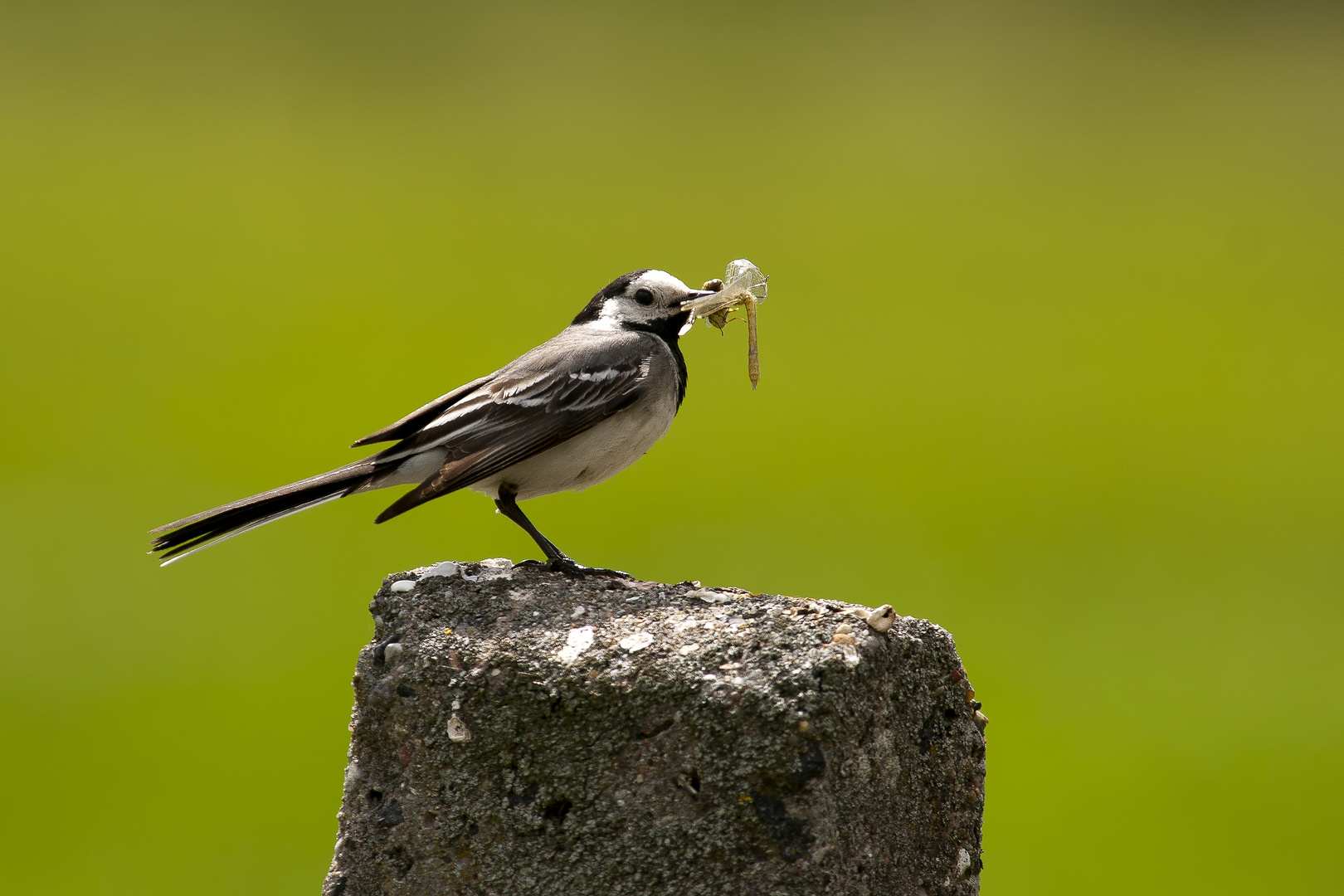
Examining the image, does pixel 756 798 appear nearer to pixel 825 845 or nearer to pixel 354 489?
pixel 825 845

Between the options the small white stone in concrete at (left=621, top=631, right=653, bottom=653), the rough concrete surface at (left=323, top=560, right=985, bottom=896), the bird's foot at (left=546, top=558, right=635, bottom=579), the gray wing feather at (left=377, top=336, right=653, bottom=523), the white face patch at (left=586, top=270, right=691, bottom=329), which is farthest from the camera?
the white face patch at (left=586, top=270, right=691, bottom=329)

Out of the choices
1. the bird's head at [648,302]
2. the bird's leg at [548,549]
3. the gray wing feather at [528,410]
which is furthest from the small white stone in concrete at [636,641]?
the bird's head at [648,302]

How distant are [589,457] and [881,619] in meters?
2.28

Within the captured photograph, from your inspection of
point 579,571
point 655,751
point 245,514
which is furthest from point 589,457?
point 655,751

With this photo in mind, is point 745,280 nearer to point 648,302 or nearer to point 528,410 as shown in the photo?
point 648,302

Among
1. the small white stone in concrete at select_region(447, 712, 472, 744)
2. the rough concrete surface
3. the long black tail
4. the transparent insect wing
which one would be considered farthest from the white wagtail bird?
the small white stone in concrete at select_region(447, 712, 472, 744)

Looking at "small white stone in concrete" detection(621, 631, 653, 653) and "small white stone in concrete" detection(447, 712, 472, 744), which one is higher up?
"small white stone in concrete" detection(621, 631, 653, 653)

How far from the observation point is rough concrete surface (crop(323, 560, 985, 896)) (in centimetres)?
Answer: 329

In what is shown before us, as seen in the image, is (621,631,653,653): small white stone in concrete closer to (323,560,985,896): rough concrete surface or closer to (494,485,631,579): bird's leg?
(323,560,985,896): rough concrete surface

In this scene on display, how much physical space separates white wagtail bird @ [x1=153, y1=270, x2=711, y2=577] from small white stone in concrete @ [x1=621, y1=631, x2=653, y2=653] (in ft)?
5.14

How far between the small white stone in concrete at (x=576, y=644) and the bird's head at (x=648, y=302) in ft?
9.10

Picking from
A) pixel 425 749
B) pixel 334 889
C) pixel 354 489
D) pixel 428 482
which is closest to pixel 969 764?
pixel 425 749

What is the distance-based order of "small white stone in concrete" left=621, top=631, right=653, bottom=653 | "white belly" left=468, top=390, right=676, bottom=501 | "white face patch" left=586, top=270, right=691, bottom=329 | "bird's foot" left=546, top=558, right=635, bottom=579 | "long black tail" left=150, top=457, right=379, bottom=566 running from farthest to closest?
1. "white face patch" left=586, top=270, right=691, bottom=329
2. "white belly" left=468, top=390, right=676, bottom=501
3. "long black tail" left=150, top=457, right=379, bottom=566
4. "bird's foot" left=546, top=558, right=635, bottom=579
5. "small white stone in concrete" left=621, top=631, right=653, bottom=653

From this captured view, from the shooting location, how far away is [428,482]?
5059 mm
